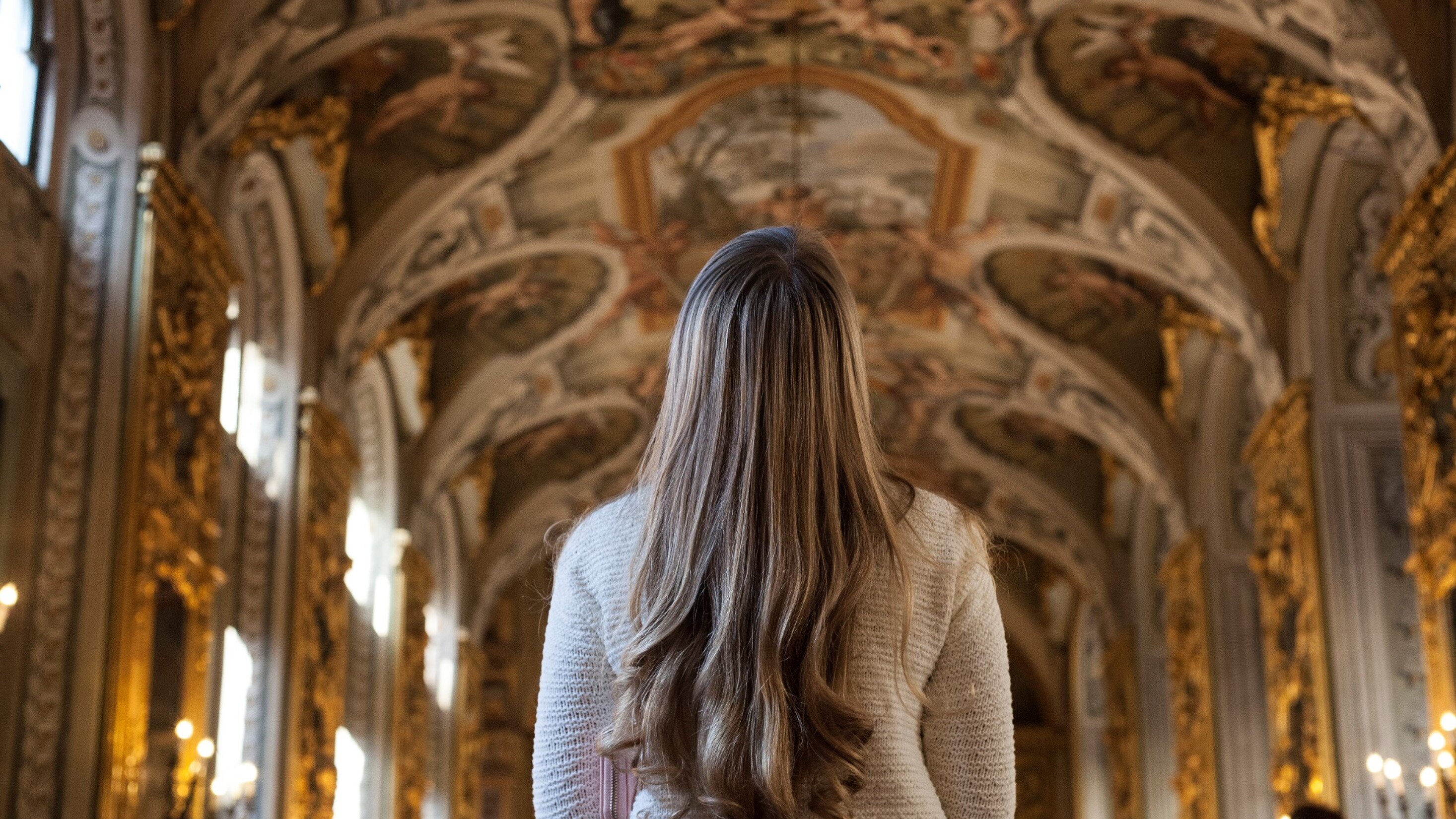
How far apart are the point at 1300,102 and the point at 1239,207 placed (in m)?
2.31

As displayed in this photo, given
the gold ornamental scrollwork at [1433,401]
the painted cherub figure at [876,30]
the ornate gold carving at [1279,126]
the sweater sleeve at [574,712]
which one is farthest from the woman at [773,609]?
the painted cherub figure at [876,30]

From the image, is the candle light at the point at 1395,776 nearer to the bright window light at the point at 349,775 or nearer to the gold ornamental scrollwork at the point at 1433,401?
the gold ornamental scrollwork at the point at 1433,401

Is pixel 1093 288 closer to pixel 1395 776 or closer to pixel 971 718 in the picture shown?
pixel 1395 776

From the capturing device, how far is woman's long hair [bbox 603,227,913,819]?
2.48 m

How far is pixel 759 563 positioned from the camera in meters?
2.53

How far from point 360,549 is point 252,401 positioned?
4.65 metres

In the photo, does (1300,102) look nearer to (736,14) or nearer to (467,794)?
(736,14)

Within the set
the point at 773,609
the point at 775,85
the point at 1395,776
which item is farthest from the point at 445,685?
the point at 773,609

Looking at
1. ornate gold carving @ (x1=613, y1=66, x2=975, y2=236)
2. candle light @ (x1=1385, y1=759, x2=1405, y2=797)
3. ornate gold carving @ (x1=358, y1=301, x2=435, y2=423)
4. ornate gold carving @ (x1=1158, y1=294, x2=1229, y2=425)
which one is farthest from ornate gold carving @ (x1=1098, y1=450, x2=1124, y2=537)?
candle light @ (x1=1385, y1=759, x2=1405, y2=797)

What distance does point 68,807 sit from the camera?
33.0 ft

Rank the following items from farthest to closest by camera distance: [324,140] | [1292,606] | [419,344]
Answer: [419,344]
[1292,606]
[324,140]

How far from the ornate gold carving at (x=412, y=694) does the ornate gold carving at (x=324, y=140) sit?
5.41 meters

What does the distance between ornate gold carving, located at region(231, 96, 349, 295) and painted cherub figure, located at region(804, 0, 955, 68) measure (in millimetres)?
3953

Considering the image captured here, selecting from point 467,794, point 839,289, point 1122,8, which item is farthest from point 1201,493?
point 839,289
